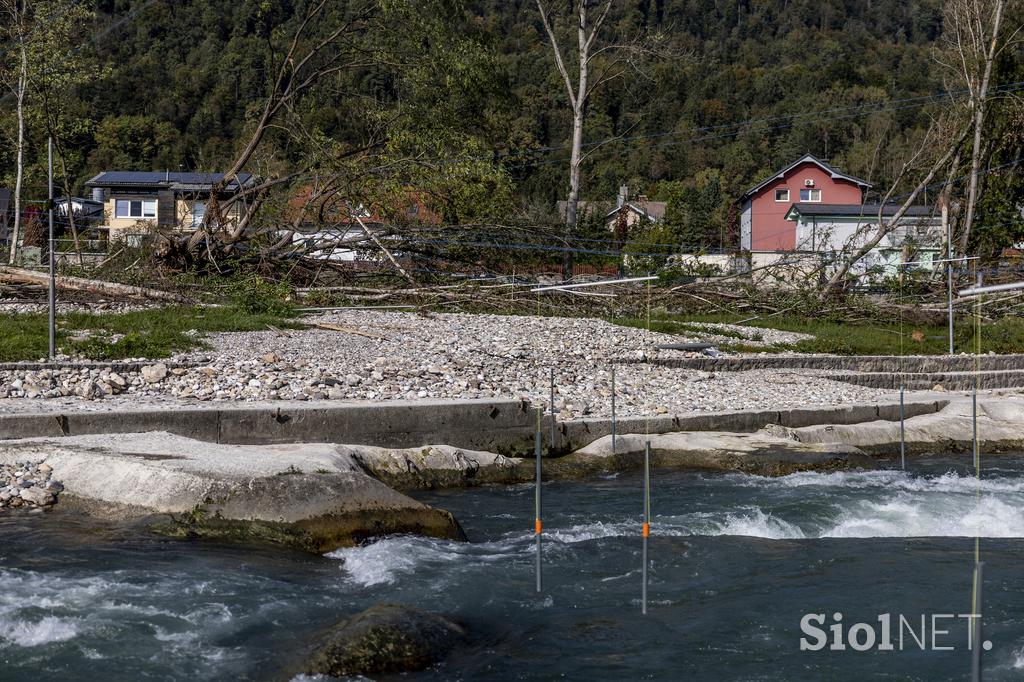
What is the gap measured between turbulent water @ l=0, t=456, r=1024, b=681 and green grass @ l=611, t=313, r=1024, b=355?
955cm

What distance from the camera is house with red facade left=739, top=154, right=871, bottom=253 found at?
57.7 m

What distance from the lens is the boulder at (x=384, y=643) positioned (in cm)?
639

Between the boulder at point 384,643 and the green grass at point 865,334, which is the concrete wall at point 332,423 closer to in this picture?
the boulder at point 384,643

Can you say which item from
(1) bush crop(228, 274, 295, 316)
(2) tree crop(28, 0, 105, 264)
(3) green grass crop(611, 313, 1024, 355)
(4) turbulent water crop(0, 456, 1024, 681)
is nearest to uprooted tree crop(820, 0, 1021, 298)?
(3) green grass crop(611, 313, 1024, 355)

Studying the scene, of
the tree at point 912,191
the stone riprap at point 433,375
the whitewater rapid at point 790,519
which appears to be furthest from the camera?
the tree at point 912,191

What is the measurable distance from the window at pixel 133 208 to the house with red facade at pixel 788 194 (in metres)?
32.2

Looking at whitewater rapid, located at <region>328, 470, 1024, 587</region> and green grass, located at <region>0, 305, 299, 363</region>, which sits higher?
green grass, located at <region>0, 305, 299, 363</region>

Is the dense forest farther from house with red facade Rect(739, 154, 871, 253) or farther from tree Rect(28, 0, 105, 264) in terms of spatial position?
house with red facade Rect(739, 154, 871, 253)

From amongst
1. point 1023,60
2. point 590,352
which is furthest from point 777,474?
point 1023,60

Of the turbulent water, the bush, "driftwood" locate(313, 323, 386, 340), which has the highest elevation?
the bush

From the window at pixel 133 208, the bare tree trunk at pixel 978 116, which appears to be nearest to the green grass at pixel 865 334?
the bare tree trunk at pixel 978 116

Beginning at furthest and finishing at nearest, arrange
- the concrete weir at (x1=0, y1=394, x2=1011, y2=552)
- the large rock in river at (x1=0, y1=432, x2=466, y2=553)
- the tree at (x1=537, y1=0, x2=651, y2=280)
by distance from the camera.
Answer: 1. the tree at (x1=537, y1=0, x2=651, y2=280)
2. the concrete weir at (x1=0, y1=394, x2=1011, y2=552)
3. the large rock in river at (x1=0, y1=432, x2=466, y2=553)

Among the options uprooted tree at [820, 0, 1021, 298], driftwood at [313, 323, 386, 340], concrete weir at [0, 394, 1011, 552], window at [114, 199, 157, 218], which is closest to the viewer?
concrete weir at [0, 394, 1011, 552]

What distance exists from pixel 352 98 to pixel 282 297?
21.5 feet
